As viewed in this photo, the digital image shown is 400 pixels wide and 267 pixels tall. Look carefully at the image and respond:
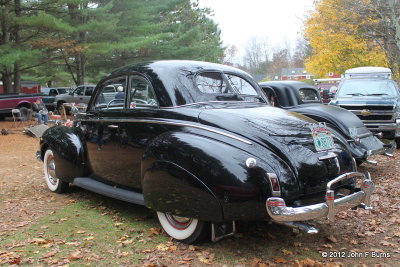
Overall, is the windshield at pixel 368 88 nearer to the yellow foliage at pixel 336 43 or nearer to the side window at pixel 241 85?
the yellow foliage at pixel 336 43

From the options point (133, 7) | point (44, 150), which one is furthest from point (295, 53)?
point (44, 150)

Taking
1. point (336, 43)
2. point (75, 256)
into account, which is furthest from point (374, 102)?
point (336, 43)

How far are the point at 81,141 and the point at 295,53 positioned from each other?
2986 inches

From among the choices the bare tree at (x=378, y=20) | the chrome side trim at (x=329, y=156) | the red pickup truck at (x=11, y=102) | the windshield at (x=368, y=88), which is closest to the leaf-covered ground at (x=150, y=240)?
the chrome side trim at (x=329, y=156)

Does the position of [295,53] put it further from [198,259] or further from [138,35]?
[198,259]

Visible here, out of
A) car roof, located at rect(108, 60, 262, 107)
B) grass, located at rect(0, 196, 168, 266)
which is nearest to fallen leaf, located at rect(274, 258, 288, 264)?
grass, located at rect(0, 196, 168, 266)

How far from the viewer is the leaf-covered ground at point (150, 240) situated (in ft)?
11.8

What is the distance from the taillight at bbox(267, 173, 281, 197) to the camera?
3.27 metres

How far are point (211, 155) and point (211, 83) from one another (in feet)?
4.39

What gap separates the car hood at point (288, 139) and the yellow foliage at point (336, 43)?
44.4 feet

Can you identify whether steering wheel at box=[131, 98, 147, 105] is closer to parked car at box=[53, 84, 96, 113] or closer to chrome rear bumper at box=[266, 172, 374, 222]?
chrome rear bumper at box=[266, 172, 374, 222]

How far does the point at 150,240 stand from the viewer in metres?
4.05

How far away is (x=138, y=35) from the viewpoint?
66.4ft

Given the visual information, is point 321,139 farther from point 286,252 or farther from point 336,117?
point 336,117
